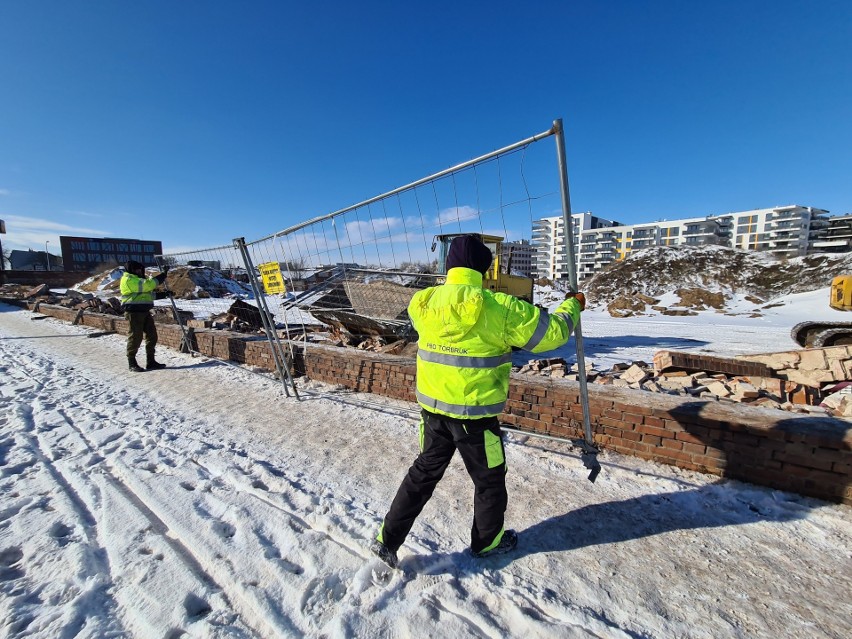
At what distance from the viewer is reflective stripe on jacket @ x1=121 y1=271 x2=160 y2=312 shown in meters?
6.38

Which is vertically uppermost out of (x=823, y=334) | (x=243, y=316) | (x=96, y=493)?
(x=243, y=316)

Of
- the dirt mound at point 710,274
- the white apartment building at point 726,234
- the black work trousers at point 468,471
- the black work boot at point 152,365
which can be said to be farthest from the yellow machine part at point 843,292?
the white apartment building at point 726,234

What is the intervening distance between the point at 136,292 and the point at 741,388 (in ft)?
27.9

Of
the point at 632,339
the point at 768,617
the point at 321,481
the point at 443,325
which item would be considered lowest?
the point at 632,339

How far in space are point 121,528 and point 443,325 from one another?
7.47 feet

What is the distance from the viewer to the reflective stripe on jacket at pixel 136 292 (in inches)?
251

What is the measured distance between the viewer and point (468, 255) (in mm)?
2021

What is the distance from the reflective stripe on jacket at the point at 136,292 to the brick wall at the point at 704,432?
5.01m

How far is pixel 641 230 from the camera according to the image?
79688mm

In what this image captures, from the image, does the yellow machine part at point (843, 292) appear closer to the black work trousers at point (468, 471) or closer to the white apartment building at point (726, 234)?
the black work trousers at point (468, 471)

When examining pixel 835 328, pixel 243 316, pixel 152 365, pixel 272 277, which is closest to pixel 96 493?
pixel 272 277

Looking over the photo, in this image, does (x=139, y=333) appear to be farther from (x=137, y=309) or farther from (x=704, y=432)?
(x=704, y=432)

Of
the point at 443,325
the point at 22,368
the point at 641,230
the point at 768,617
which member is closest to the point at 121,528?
the point at 443,325

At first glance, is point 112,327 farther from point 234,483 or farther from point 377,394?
point 234,483
